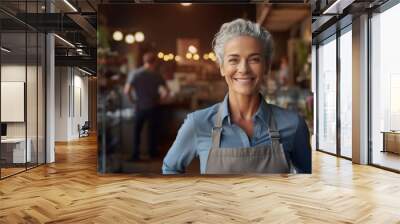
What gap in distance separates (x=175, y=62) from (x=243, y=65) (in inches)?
30.1

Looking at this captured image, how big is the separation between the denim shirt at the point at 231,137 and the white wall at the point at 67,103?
1138 centimetres

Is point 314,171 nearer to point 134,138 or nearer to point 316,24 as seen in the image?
point 316,24

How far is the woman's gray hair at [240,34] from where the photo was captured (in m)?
4.50

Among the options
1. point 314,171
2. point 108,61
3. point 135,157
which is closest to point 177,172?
point 135,157

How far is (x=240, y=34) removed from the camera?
450 cm

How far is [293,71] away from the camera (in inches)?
180

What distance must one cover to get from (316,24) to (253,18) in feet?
13.4

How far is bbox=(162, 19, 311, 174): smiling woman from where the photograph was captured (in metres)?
4.46

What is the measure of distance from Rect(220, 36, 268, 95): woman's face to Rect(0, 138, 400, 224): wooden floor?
1328 mm

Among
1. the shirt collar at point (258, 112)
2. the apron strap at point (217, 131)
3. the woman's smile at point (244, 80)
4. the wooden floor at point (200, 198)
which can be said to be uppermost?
the woman's smile at point (244, 80)

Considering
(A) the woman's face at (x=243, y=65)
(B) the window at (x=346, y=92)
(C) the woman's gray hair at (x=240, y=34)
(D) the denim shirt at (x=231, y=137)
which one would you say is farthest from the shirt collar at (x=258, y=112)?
(B) the window at (x=346, y=92)

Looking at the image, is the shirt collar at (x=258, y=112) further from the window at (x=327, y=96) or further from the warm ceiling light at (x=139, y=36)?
the window at (x=327, y=96)

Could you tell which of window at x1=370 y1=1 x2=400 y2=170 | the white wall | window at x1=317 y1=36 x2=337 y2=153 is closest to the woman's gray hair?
window at x1=370 y1=1 x2=400 y2=170

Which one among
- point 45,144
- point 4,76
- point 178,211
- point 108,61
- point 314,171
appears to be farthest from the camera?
point 45,144
